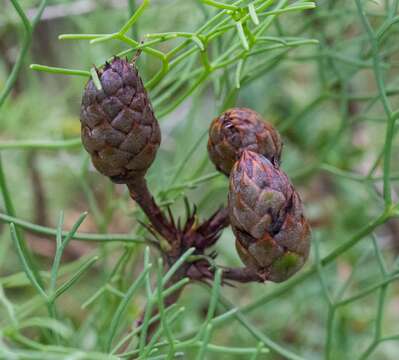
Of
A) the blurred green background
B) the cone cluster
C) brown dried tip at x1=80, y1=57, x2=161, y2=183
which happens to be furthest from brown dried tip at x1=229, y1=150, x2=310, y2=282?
the blurred green background

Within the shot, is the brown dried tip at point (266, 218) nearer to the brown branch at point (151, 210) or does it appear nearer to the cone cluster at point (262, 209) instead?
the cone cluster at point (262, 209)

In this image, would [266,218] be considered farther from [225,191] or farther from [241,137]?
[225,191]

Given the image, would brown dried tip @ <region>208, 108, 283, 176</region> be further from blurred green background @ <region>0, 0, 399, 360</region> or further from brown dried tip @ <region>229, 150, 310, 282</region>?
blurred green background @ <region>0, 0, 399, 360</region>

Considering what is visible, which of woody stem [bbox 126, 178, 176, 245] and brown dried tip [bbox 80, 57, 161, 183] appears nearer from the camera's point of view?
brown dried tip [bbox 80, 57, 161, 183]

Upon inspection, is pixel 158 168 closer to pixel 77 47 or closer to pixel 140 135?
pixel 140 135

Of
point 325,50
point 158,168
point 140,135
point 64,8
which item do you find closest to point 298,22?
point 325,50

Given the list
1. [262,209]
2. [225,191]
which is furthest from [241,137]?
[225,191]

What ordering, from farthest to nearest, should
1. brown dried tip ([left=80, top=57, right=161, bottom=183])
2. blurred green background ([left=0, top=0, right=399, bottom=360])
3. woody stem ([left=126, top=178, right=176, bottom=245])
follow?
blurred green background ([left=0, top=0, right=399, bottom=360]) < woody stem ([left=126, top=178, right=176, bottom=245]) < brown dried tip ([left=80, top=57, right=161, bottom=183])
